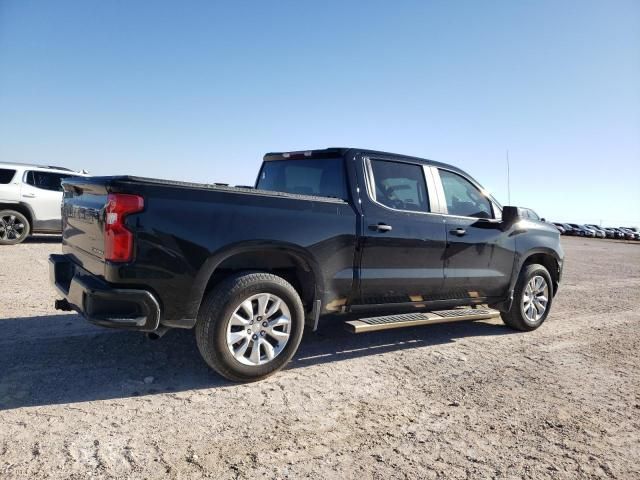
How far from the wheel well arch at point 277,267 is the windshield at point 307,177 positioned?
770 millimetres

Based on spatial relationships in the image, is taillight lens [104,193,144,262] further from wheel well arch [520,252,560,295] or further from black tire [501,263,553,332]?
wheel well arch [520,252,560,295]

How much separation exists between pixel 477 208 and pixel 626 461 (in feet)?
9.85

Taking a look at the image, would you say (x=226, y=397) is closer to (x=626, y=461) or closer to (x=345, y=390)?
(x=345, y=390)

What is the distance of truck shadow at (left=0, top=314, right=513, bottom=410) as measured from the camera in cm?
321

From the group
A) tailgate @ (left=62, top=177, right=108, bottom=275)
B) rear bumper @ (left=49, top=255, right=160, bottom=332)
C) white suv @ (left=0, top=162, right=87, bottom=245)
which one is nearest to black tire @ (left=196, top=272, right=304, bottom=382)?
rear bumper @ (left=49, top=255, right=160, bottom=332)

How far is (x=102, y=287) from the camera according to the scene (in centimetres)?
307

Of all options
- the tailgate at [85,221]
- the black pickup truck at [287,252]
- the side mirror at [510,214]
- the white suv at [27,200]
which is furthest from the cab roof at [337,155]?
the white suv at [27,200]

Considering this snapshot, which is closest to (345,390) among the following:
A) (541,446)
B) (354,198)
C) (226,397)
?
(226,397)

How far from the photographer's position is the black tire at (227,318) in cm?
331

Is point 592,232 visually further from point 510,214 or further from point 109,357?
point 109,357

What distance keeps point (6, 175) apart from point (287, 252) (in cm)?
977

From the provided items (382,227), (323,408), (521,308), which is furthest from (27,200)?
(521,308)

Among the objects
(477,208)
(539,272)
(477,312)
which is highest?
(477,208)

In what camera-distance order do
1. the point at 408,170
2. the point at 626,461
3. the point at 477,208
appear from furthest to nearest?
the point at 477,208, the point at 408,170, the point at 626,461
